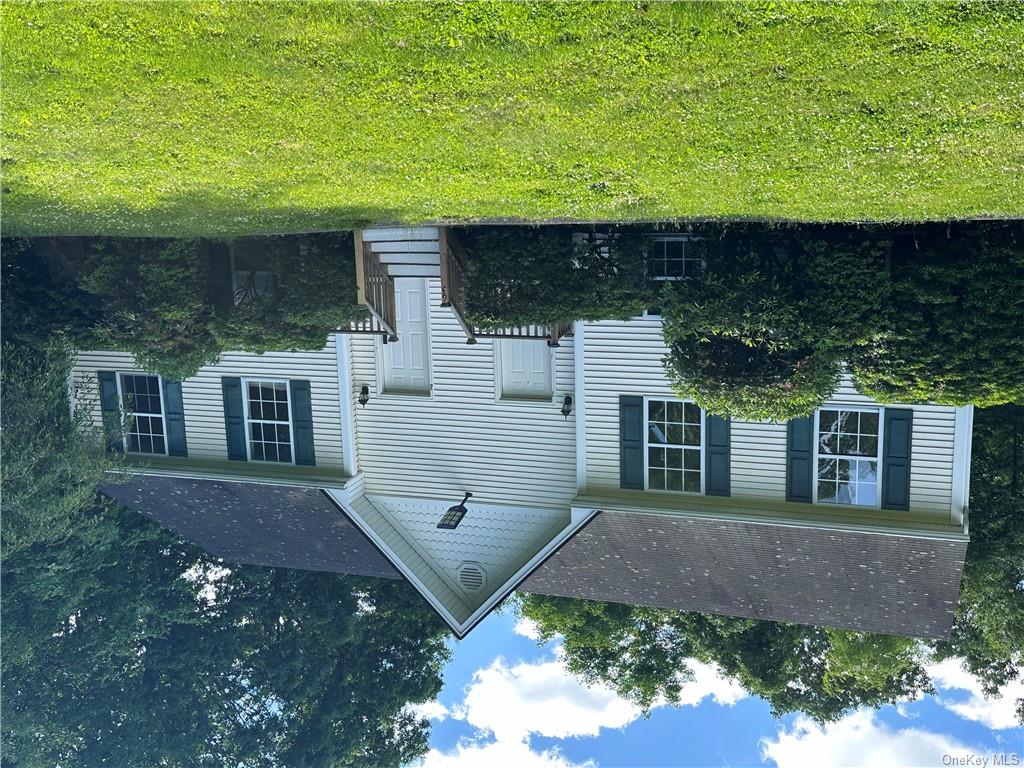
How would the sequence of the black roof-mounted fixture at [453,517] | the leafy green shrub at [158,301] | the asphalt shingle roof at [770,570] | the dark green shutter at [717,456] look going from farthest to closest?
the leafy green shrub at [158,301], the black roof-mounted fixture at [453,517], the dark green shutter at [717,456], the asphalt shingle roof at [770,570]

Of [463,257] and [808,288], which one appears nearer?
[808,288]

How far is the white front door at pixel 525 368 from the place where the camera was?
1537cm

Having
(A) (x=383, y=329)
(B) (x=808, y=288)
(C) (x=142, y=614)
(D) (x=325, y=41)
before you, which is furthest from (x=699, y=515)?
(C) (x=142, y=614)

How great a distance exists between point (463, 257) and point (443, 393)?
307cm

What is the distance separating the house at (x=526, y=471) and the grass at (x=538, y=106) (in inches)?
144

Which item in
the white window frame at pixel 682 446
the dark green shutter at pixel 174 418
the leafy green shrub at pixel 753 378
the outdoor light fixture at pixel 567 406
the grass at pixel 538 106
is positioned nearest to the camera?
the grass at pixel 538 106

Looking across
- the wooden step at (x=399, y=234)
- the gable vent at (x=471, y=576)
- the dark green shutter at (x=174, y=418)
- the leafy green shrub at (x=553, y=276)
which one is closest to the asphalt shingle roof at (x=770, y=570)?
the gable vent at (x=471, y=576)

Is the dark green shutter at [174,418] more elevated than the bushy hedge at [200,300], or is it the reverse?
the bushy hedge at [200,300]

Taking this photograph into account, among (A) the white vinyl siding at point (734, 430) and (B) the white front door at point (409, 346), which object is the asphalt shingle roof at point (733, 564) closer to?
(A) the white vinyl siding at point (734, 430)

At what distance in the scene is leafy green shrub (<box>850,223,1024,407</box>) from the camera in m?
10.7

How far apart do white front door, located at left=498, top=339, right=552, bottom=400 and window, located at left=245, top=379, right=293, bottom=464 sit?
4628mm

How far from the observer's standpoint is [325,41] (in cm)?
890

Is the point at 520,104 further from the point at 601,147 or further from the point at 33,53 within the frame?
the point at 33,53

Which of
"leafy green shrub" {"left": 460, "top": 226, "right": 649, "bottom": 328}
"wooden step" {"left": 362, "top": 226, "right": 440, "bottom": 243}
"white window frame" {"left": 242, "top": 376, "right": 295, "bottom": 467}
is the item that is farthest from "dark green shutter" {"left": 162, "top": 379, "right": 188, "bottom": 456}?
"leafy green shrub" {"left": 460, "top": 226, "right": 649, "bottom": 328}
